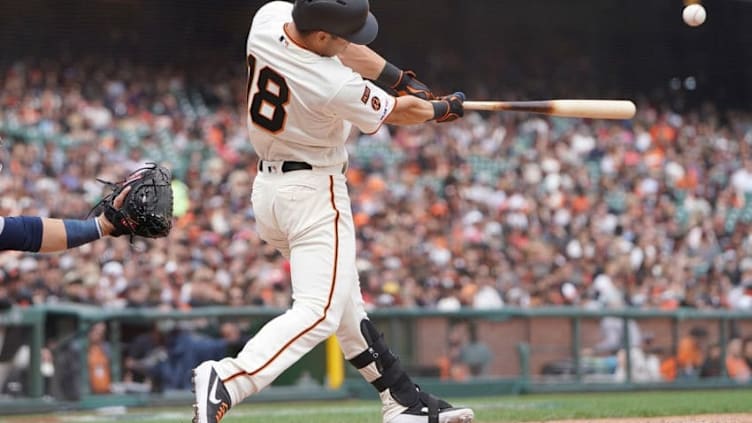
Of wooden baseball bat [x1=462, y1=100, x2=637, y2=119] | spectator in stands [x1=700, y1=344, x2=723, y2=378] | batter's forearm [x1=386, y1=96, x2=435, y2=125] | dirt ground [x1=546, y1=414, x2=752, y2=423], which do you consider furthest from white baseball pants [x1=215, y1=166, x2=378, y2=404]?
spectator in stands [x1=700, y1=344, x2=723, y2=378]

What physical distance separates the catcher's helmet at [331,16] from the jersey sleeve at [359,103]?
0.18 m

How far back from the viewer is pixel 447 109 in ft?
15.4

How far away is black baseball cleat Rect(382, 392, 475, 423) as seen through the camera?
4797 millimetres

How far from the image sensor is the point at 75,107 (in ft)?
45.9

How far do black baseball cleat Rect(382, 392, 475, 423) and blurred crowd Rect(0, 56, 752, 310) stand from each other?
18.1 ft

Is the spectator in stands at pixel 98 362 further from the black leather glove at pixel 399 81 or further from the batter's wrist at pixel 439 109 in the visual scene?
the batter's wrist at pixel 439 109

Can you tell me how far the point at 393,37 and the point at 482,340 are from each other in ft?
27.7

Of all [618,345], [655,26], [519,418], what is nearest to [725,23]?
[655,26]

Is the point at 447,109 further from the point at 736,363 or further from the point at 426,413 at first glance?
the point at 736,363

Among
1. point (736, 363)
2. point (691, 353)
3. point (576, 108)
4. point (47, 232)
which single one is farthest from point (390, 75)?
point (736, 363)

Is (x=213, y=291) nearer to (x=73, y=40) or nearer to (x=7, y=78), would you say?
(x=7, y=78)

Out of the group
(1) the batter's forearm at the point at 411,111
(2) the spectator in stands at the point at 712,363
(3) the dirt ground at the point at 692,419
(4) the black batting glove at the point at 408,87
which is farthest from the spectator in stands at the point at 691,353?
(1) the batter's forearm at the point at 411,111

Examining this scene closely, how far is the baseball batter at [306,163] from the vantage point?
426cm

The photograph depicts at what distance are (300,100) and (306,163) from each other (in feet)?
0.92
